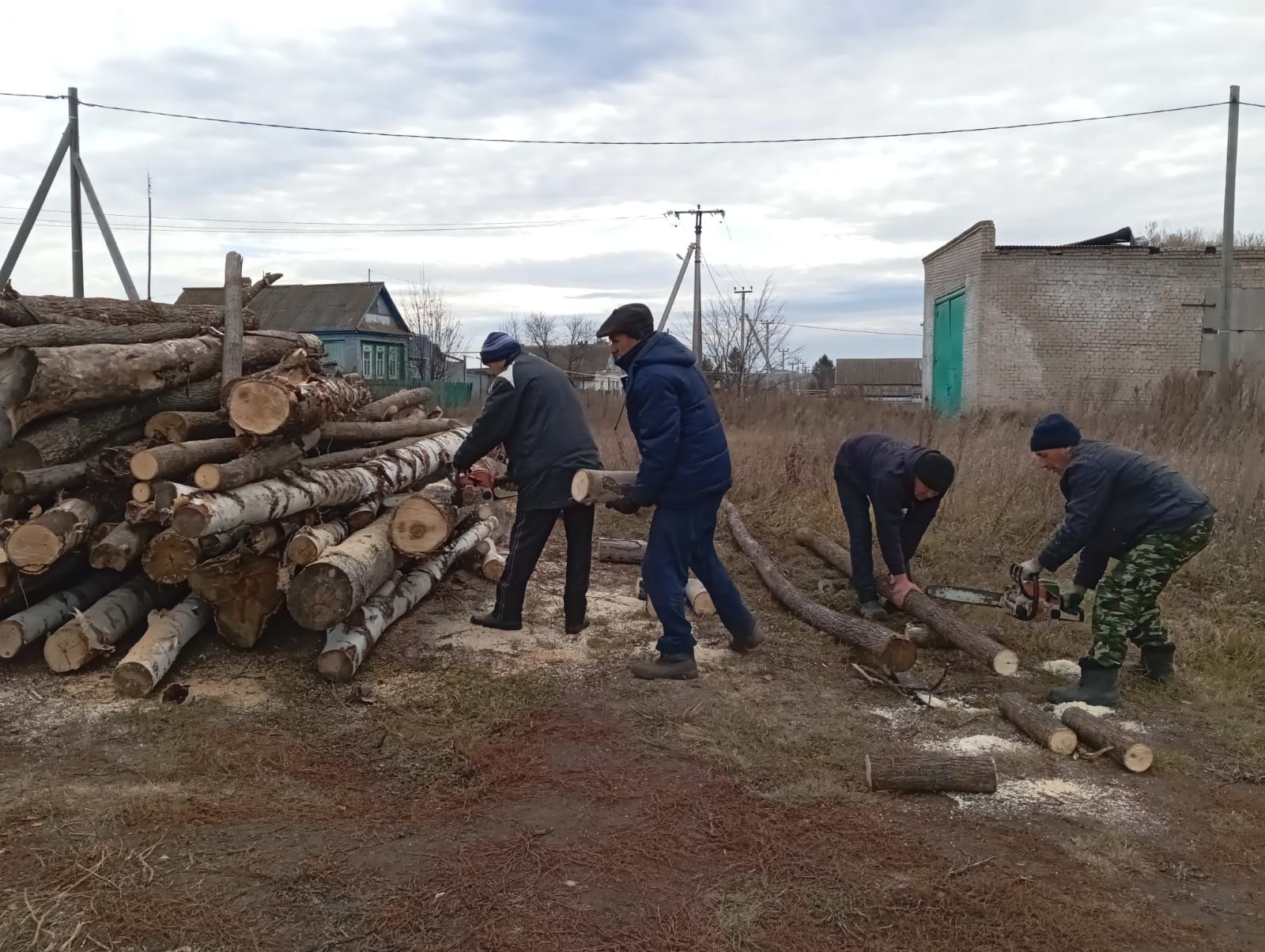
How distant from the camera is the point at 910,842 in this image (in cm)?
359

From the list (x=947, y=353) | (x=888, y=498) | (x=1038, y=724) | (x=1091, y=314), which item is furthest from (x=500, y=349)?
(x=947, y=353)

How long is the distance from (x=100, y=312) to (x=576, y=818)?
511 centimetres

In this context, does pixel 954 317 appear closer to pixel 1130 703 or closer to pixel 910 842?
pixel 1130 703

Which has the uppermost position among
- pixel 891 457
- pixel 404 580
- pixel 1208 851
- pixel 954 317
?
pixel 954 317

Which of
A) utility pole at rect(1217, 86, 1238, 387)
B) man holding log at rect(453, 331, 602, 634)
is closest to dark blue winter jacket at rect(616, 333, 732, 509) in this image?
man holding log at rect(453, 331, 602, 634)

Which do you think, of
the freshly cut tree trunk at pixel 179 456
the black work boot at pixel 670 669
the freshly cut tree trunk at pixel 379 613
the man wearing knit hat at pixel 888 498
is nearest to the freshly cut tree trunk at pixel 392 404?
the freshly cut tree trunk at pixel 379 613

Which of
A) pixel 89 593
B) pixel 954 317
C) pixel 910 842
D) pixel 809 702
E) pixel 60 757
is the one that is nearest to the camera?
pixel 910 842

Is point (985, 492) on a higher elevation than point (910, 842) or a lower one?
higher

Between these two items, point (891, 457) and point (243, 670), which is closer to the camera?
point (243, 670)

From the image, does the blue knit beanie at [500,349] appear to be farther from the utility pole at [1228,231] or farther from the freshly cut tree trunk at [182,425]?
the utility pole at [1228,231]

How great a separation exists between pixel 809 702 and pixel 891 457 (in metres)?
1.86

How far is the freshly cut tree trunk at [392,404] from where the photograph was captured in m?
8.09

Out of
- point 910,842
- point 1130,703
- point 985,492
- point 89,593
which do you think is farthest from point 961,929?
point 985,492

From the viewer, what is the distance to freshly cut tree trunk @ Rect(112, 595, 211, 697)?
4.96 m
